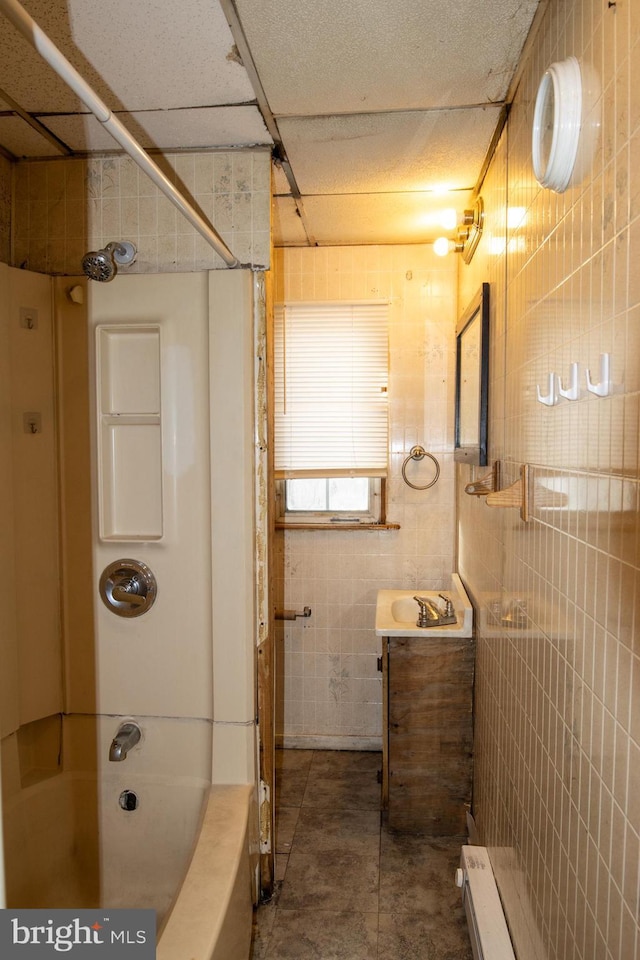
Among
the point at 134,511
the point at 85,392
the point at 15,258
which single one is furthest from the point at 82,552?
the point at 15,258

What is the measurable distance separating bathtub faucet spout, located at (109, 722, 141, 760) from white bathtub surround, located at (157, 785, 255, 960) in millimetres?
284

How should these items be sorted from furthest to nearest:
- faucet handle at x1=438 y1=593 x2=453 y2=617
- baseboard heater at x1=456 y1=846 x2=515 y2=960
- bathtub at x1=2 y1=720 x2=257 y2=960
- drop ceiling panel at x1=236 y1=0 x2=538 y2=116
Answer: faucet handle at x1=438 y1=593 x2=453 y2=617
bathtub at x1=2 y1=720 x2=257 y2=960
baseboard heater at x1=456 y1=846 x2=515 y2=960
drop ceiling panel at x1=236 y1=0 x2=538 y2=116

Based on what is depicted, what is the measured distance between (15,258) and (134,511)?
0.93 metres

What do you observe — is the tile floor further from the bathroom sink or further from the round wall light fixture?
the round wall light fixture

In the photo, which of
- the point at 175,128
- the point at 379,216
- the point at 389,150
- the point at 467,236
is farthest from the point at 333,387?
the point at 175,128

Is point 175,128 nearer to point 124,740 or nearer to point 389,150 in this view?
point 389,150

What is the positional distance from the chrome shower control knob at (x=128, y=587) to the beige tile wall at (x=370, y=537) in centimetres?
121

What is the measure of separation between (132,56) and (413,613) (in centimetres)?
221

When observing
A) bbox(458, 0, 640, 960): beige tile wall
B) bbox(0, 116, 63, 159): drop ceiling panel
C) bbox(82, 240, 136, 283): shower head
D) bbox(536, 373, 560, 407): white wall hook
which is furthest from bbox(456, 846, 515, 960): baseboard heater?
bbox(0, 116, 63, 159): drop ceiling panel

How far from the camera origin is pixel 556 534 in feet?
4.20

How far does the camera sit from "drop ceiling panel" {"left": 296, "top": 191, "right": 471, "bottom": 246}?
252 centimetres

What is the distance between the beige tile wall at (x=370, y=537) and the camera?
3.09 metres

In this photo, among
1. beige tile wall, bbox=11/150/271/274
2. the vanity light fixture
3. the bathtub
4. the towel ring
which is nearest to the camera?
the bathtub

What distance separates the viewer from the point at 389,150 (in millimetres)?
2092
